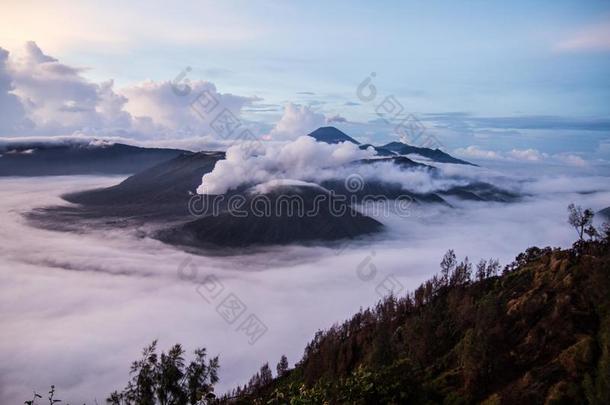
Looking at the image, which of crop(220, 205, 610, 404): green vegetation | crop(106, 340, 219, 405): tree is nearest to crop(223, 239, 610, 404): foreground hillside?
crop(220, 205, 610, 404): green vegetation

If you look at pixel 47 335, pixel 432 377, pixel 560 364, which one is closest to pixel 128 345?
pixel 47 335

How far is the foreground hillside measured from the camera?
4619 cm

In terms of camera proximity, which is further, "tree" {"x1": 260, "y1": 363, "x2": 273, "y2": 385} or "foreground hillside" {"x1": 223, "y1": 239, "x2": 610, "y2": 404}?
"tree" {"x1": 260, "y1": 363, "x2": 273, "y2": 385}

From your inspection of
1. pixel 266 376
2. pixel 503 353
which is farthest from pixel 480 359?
pixel 266 376

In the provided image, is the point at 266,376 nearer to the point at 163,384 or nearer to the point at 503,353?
the point at 503,353

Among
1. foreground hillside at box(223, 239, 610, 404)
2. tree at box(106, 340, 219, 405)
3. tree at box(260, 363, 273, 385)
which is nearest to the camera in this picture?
tree at box(106, 340, 219, 405)

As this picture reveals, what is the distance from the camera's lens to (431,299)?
141 m

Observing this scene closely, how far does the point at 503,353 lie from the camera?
2749 inches

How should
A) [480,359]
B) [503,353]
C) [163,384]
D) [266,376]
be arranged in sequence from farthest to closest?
[266,376], [503,353], [480,359], [163,384]

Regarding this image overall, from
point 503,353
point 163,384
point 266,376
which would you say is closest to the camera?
point 163,384

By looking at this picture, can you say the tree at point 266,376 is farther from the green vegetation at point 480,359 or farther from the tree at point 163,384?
the tree at point 163,384

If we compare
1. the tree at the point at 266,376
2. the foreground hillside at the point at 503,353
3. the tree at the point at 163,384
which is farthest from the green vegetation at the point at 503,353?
the tree at the point at 266,376

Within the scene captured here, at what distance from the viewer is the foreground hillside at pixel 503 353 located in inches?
1818

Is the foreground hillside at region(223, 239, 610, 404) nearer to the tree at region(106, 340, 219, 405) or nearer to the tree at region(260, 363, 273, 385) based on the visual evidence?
the tree at region(106, 340, 219, 405)
